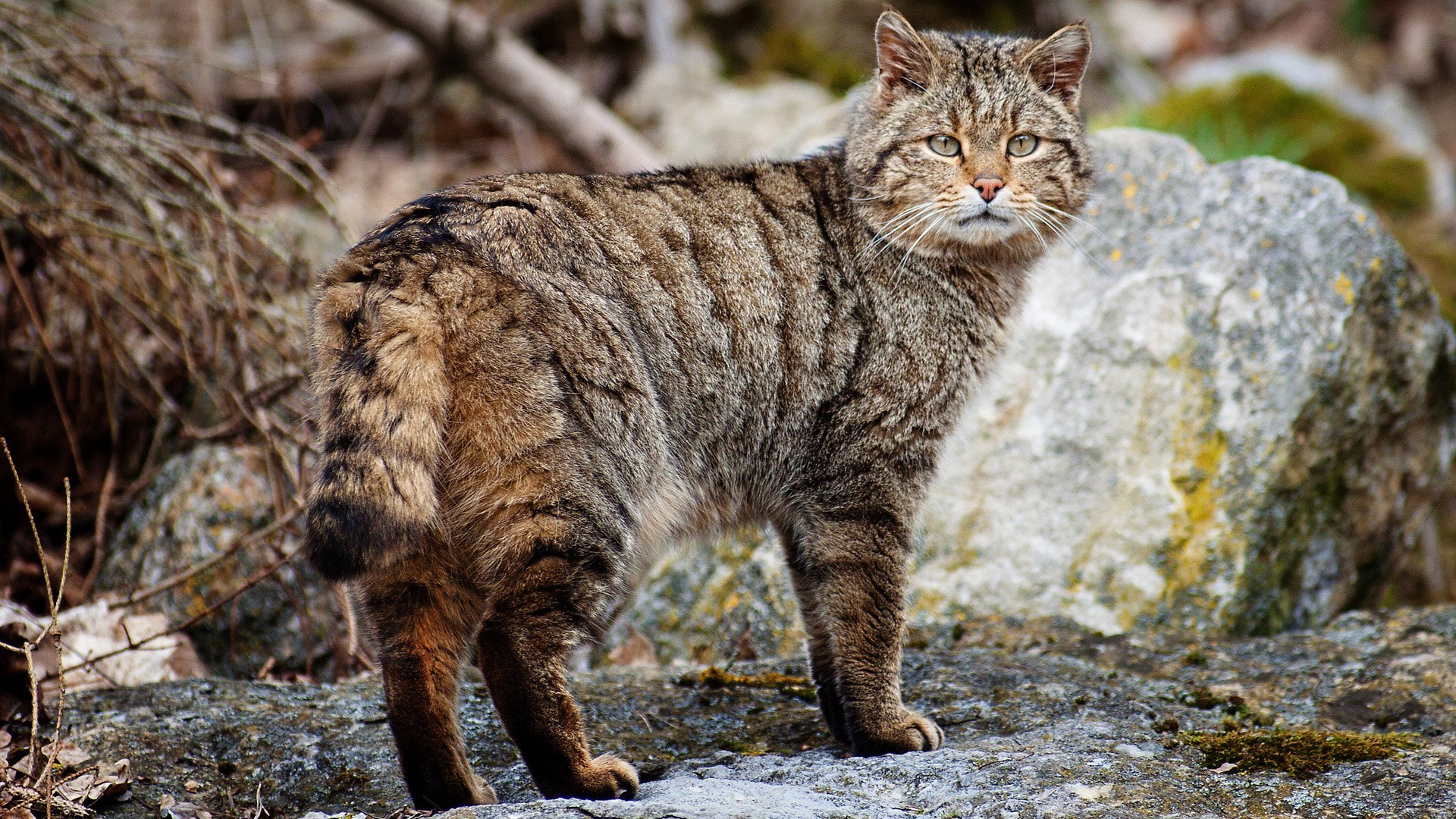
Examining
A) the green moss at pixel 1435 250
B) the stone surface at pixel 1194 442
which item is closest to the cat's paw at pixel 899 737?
the stone surface at pixel 1194 442

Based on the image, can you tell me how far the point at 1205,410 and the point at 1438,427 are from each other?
1.21m

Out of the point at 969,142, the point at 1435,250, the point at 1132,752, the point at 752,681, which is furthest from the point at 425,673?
the point at 1435,250

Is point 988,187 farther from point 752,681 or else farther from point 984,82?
point 752,681

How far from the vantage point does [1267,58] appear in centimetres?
1067

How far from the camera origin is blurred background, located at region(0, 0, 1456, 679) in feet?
15.5

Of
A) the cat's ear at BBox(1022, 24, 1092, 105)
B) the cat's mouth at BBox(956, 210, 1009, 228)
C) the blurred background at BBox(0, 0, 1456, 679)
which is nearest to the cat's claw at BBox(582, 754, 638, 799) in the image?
the blurred background at BBox(0, 0, 1456, 679)

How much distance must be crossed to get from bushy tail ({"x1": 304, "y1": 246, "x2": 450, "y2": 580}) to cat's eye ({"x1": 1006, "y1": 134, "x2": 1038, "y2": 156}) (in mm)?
2046

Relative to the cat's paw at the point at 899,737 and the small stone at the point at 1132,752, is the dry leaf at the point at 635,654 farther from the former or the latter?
the small stone at the point at 1132,752

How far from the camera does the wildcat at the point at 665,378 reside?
2955 mm

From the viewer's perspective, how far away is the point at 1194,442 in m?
4.68

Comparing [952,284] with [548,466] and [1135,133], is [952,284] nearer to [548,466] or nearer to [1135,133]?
[548,466]

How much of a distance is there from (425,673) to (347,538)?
553 millimetres

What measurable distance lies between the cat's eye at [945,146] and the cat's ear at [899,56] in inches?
8.9

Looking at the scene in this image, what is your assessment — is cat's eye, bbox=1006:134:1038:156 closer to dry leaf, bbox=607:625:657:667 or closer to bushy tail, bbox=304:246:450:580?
bushy tail, bbox=304:246:450:580
